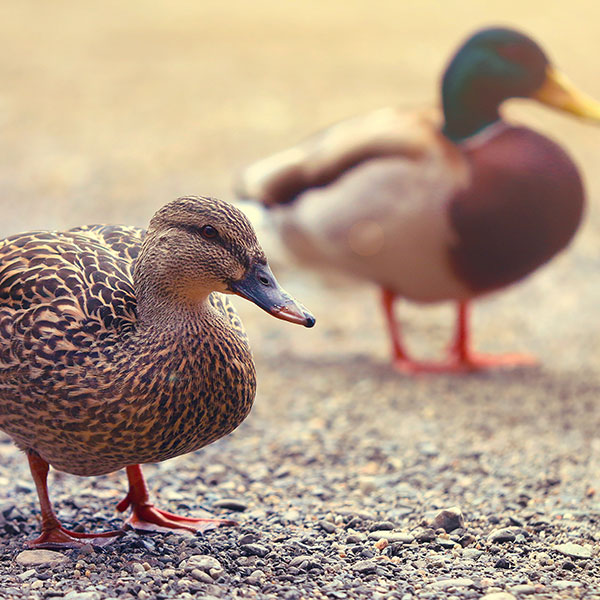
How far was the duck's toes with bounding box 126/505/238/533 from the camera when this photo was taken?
3.05 metres

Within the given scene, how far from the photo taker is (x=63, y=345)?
2627 millimetres

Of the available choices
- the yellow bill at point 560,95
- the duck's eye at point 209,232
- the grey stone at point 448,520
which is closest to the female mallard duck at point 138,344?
the duck's eye at point 209,232

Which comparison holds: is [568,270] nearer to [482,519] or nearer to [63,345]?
[482,519]

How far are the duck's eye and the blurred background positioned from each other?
3218 millimetres

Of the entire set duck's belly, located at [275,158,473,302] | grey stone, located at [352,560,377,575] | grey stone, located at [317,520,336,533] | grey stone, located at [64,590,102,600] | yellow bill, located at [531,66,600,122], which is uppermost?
yellow bill, located at [531,66,600,122]

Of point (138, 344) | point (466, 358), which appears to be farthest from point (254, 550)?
point (466, 358)

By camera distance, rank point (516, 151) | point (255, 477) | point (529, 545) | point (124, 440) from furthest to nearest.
Result: point (516, 151) → point (255, 477) → point (529, 545) → point (124, 440)

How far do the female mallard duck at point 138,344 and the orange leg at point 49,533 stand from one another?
0.13 m

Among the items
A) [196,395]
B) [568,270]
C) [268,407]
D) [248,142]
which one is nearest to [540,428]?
[268,407]

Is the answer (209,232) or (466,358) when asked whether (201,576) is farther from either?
(466,358)

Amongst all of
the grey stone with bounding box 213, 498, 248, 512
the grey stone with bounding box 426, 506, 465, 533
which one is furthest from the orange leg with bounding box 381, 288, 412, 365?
the grey stone with bounding box 426, 506, 465, 533

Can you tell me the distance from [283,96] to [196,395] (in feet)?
29.2

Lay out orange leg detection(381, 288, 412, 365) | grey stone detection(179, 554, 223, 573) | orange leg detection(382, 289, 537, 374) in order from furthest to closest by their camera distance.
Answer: orange leg detection(381, 288, 412, 365)
orange leg detection(382, 289, 537, 374)
grey stone detection(179, 554, 223, 573)

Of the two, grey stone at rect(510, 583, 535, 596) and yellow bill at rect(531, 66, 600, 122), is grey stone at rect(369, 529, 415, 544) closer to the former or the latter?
grey stone at rect(510, 583, 535, 596)
